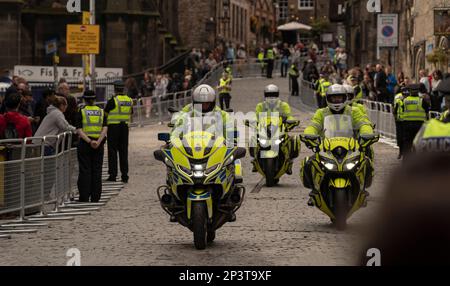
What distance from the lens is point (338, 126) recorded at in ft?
44.3

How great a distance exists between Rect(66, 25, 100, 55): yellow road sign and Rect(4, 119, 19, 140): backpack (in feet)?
63.2

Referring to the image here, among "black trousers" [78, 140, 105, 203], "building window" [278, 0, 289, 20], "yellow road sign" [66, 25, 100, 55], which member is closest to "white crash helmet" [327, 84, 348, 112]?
"black trousers" [78, 140, 105, 203]

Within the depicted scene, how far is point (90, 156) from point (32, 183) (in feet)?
6.61

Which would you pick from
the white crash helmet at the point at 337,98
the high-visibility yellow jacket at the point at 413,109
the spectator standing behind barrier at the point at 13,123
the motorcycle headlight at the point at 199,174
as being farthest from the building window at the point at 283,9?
the motorcycle headlight at the point at 199,174

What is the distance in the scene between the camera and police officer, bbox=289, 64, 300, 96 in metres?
53.6

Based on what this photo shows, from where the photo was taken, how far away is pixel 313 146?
43.7ft

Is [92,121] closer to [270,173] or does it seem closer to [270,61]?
[270,173]

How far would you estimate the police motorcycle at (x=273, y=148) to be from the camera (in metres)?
18.9

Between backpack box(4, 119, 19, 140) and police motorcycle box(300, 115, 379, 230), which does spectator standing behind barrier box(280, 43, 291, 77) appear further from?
police motorcycle box(300, 115, 379, 230)

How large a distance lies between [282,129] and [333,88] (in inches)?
228
